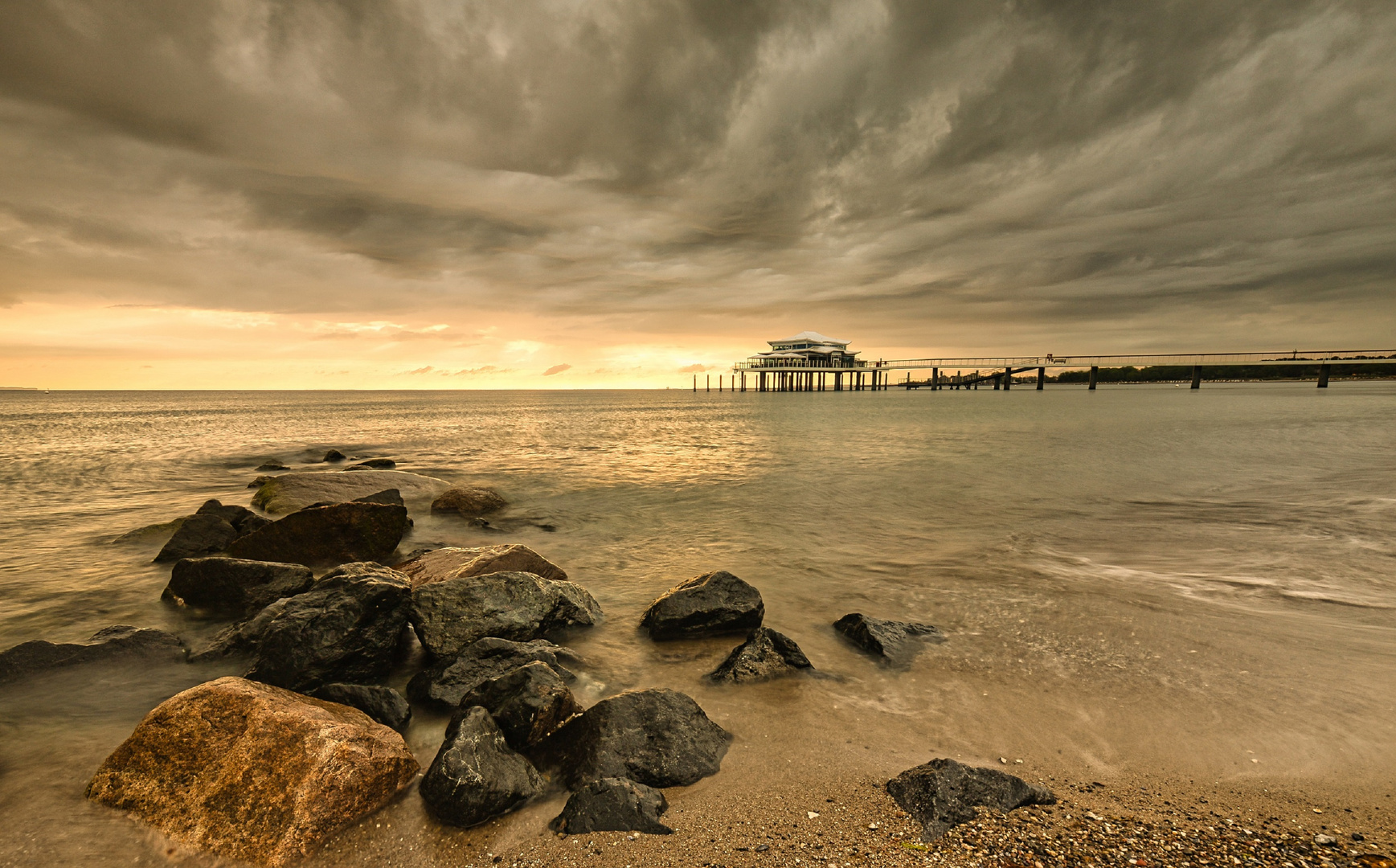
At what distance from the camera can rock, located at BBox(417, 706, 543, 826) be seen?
3.20m

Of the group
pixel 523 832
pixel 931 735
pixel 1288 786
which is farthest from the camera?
pixel 931 735

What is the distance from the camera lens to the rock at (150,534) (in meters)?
10.3

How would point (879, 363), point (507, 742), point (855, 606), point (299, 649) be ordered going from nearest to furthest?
point (507, 742)
point (299, 649)
point (855, 606)
point (879, 363)

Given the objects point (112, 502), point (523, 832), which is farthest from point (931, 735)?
point (112, 502)

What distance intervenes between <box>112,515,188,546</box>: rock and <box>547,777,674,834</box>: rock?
1085cm

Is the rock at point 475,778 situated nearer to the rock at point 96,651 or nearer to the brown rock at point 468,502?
the rock at point 96,651

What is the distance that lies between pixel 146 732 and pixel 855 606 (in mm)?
6389

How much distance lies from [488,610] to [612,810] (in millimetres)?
2956

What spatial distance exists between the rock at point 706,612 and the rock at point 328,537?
503 cm

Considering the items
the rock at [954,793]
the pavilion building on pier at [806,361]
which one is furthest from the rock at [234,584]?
the pavilion building on pier at [806,361]

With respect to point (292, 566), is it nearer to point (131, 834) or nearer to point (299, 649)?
point (299, 649)

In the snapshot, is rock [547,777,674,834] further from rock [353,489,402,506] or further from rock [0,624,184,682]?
rock [353,489,402,506]

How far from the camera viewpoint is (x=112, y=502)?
47.7ft

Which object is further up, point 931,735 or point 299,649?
point 299,649
